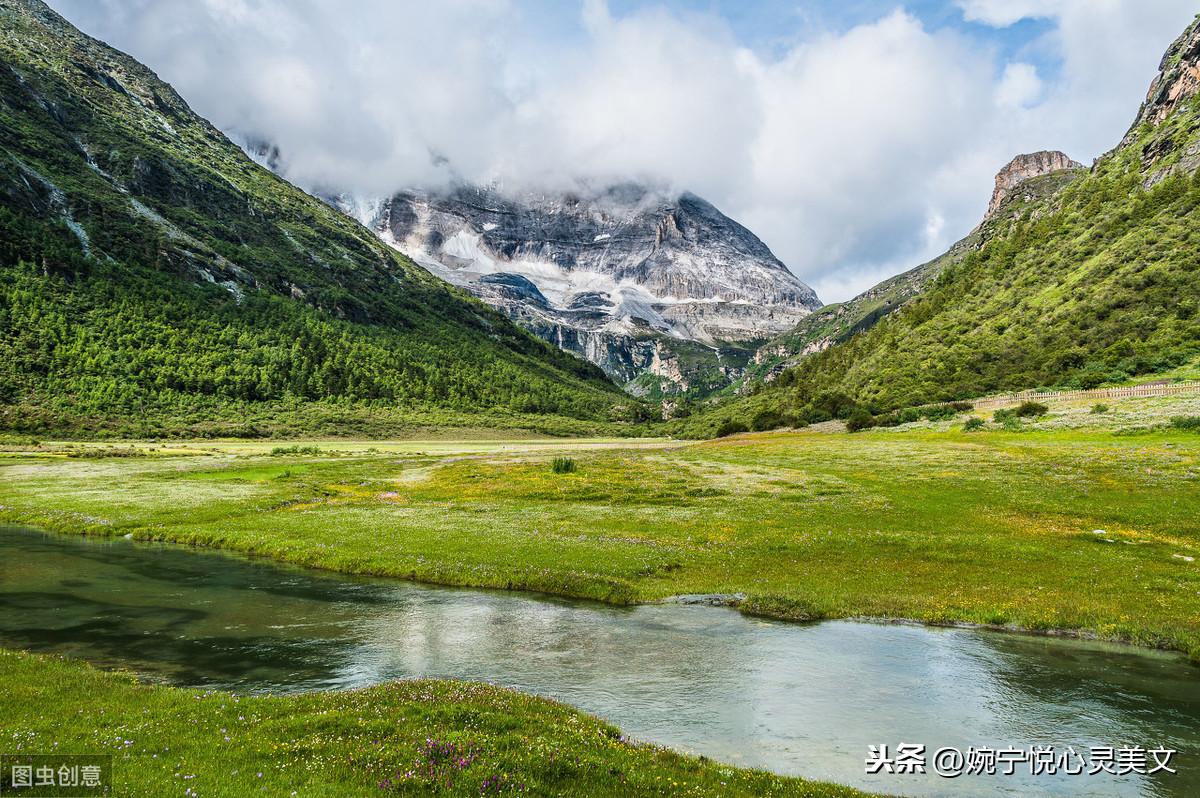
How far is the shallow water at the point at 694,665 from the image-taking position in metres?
15.9

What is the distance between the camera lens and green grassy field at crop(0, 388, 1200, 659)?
91.4 ft

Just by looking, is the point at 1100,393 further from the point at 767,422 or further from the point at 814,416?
the point at 767,422

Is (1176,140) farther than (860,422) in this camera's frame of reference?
Yes

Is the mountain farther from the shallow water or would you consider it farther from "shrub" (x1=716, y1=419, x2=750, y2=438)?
the shallow water

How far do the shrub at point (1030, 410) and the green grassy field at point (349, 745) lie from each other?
9562 centimetres

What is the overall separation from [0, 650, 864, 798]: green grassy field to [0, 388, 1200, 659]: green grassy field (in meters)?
15.2

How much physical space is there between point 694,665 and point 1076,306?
14422 cm

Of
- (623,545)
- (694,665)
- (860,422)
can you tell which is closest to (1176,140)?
(860,422)

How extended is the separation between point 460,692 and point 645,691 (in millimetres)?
5872

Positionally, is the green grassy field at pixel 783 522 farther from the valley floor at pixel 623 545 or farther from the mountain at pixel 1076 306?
the mountain at pixel 1076 306

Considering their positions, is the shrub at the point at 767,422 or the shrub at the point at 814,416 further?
the shrub at the point at 767,422

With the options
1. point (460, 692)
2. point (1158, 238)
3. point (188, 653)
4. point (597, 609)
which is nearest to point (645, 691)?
point (460, 692)

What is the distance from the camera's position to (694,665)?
21.2m

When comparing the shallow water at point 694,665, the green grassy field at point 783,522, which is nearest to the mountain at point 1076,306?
the green grassy field at point 783,522
